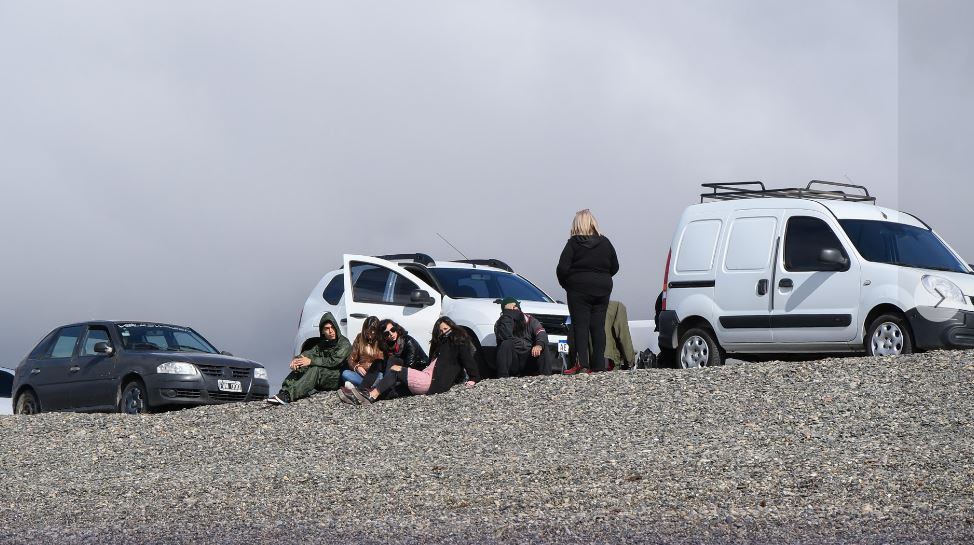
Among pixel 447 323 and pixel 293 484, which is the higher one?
pixel 447 323

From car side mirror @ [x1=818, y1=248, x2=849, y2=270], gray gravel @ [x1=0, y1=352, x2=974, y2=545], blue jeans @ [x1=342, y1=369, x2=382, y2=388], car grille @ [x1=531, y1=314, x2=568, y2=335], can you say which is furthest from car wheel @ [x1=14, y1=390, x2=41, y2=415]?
car side mirror @ [x1=818, y1=248, x2=849, y2=270]

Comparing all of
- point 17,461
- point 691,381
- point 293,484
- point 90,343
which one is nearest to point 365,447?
Answer: point 293,484

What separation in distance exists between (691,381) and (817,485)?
407cm

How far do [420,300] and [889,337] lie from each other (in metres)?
5.74

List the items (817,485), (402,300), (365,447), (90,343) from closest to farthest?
(817,485) < (365,447) < (402,300) < (90,343)

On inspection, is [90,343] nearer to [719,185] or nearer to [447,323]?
[447,323]

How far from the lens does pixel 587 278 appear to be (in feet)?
48.6

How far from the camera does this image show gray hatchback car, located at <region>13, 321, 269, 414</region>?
1728 cm

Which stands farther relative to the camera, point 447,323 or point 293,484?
point 447,323

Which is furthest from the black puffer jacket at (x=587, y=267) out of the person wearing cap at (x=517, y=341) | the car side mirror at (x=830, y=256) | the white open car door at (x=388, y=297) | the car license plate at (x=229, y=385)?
the car license plate at (x=229, y=385)

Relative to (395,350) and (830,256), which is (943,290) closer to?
(830,256)

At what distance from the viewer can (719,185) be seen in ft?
52.6

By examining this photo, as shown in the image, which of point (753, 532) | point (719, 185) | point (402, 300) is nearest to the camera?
point (753, 532)

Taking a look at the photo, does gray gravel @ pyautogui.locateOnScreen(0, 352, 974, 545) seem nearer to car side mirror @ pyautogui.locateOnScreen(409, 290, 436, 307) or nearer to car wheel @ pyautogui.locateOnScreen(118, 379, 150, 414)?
car wheel @ pyautogui.locateOnScreen(118, 379, 150, 414)
